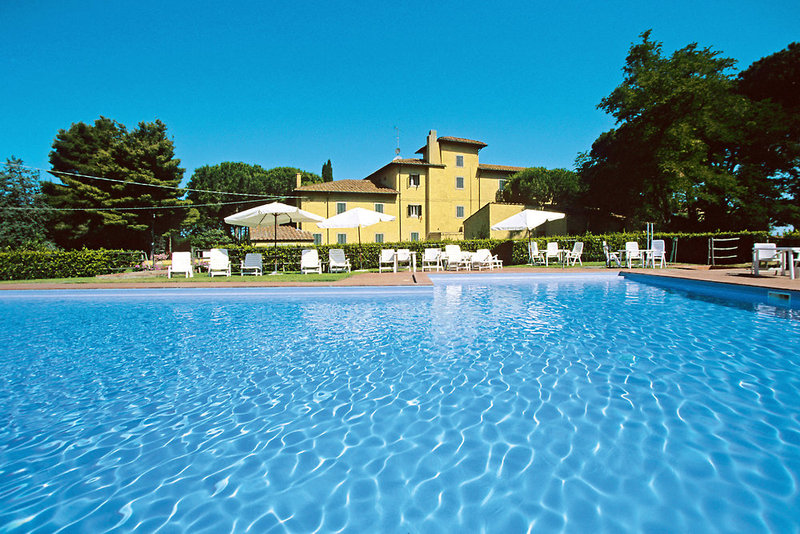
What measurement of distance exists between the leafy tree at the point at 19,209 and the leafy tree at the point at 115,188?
199 centimetres

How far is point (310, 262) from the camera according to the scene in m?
14.5

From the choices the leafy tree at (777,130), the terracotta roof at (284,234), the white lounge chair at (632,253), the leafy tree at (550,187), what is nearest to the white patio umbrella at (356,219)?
the white lounge chair at (632,253)

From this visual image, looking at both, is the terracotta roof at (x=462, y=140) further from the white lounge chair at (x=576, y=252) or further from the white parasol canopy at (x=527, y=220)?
the white lounge chair at (x=576, y=252)

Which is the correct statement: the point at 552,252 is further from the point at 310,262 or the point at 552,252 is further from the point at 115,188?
the point at 115,188

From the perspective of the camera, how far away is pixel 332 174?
158ft

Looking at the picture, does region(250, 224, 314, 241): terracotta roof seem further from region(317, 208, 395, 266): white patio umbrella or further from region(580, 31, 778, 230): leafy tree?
region(580, 31, 778, 230): leafy tree

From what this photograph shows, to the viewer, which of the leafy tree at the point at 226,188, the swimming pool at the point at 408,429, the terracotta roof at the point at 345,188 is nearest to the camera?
the swimming pool at the point at 408,429

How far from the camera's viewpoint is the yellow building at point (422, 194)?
99.1 feet

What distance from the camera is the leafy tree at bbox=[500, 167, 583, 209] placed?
3122 cm

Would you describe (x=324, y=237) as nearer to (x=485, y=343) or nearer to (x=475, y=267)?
(x=475, y=267)

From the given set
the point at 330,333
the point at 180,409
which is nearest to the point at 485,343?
the point at 330,333

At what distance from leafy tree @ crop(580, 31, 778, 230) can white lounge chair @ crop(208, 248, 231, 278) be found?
24426 millimetres

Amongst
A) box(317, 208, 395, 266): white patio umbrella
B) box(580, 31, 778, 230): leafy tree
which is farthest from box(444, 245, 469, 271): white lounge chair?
box(580, 31, 778, 230): leafy tree

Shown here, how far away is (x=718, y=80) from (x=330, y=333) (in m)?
31.2
